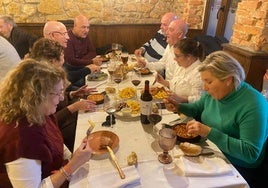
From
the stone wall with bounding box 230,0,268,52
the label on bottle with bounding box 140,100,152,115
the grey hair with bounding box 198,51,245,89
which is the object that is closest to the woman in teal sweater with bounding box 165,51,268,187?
the grey hair with bounding box 198,51,245,89

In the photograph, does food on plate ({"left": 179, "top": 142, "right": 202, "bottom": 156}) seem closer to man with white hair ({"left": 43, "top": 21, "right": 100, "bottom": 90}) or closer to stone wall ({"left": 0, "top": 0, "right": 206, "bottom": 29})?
man with white hair ({"left": 43, "top": 21, "right": 100, "bottom": 90})

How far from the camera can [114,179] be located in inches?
38.0

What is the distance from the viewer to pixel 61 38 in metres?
2.62

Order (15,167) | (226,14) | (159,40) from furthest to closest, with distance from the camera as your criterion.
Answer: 1. (226,14)
2. (159,40)
3. (15,167)

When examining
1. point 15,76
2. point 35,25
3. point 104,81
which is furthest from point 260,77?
point 35,25

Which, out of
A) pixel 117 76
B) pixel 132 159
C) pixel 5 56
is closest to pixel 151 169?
pixel 132 159

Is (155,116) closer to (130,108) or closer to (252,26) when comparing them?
(130,108)

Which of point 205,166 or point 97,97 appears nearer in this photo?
point 205,166

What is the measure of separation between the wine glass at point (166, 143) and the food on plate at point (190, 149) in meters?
0.09

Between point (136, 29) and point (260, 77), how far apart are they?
240 centimetres

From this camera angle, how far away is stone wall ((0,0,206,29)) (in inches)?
150

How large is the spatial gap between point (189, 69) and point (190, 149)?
0.95m

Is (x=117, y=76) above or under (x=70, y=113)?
above

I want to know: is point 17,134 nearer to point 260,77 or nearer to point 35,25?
point 260,77
